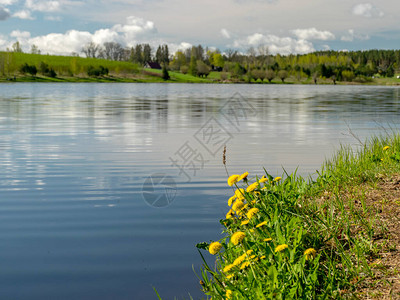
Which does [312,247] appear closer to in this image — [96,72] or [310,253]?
[310,253]

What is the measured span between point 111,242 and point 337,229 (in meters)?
3.04

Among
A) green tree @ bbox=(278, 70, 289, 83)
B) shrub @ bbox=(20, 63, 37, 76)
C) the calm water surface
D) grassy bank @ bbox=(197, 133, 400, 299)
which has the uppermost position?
green tree @ bbox=(278, 70, 289, 83)

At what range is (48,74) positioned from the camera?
140875mm

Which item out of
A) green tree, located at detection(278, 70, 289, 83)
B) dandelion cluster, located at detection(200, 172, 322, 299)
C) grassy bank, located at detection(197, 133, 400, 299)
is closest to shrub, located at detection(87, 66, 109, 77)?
green tree, located at detection(278, 70, 289, 83)

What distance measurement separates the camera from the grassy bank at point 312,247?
428 cm

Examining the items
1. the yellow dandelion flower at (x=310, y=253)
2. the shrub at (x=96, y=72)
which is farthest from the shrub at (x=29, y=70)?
the yellow dandelion flower at (x=310, y=253)

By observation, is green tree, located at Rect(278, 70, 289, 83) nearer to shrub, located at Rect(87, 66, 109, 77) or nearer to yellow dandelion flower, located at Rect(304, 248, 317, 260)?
shrub, located at Rect(87, 66, 109, 77)

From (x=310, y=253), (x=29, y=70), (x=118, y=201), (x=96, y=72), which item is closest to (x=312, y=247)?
(x=310, y=253)

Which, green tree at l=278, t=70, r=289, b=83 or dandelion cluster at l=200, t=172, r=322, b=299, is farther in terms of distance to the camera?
green tree at l=278, t=70, r=289, b=83

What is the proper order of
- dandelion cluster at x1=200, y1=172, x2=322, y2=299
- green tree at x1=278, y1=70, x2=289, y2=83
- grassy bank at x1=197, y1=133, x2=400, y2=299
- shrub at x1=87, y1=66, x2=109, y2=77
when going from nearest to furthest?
1. grassy bank at x1=197, y1=133, x2=400, y2=299
2. dandelion cluster at x1=200, y1=172, x2=322, y2=299
3. shrub at x1=87, y1=66, x2=109, y2=77
4. green tree at x1=278, y1=70, x2=289, y2=83

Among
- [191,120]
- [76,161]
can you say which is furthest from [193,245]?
[191,120]

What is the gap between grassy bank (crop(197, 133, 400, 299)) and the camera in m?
4.28

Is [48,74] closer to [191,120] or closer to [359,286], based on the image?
[191,120]

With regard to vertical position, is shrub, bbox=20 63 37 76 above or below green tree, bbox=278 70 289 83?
below
